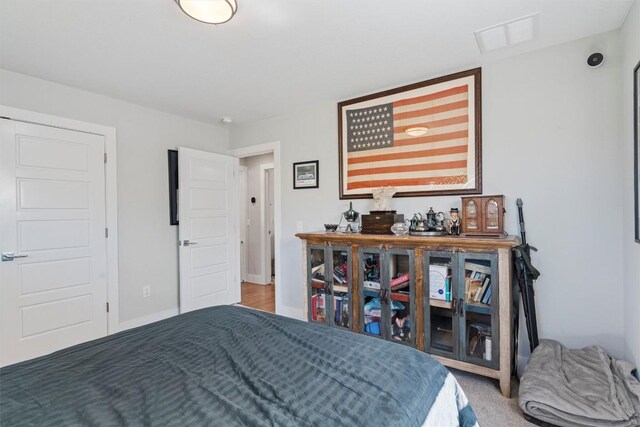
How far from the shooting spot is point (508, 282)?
1.97 m

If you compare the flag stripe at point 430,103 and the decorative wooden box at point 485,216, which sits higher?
the flag stripe at point 430,103

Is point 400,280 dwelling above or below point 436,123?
below

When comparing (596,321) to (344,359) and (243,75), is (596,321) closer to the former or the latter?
(344,359)

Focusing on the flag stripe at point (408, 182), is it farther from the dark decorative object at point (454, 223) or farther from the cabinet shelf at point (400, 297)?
the cabinet shelf at point (400, 297)

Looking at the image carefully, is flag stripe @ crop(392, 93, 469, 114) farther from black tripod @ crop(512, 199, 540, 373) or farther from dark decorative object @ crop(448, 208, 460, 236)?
black tripod @ crop(512, 199, 540, 373)

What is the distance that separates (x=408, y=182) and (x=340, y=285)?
1.12 meters

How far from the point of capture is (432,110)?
266 centimetres

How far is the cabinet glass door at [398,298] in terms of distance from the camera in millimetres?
2346

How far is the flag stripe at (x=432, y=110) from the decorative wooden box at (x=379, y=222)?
909 mm

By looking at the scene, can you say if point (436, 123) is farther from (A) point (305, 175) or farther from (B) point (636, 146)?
(A) point (305, 175)

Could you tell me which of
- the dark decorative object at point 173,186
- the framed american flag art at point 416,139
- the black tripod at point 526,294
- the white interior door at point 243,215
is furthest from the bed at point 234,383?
the white interior door at point 243,215

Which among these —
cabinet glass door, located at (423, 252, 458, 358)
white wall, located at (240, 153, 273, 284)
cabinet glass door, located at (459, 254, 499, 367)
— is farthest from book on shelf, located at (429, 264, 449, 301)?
white wall, located at (240, 153, 273, 284)

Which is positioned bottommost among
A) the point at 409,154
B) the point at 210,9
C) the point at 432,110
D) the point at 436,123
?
the point at 409,154

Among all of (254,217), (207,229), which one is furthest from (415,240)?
(254,217)
